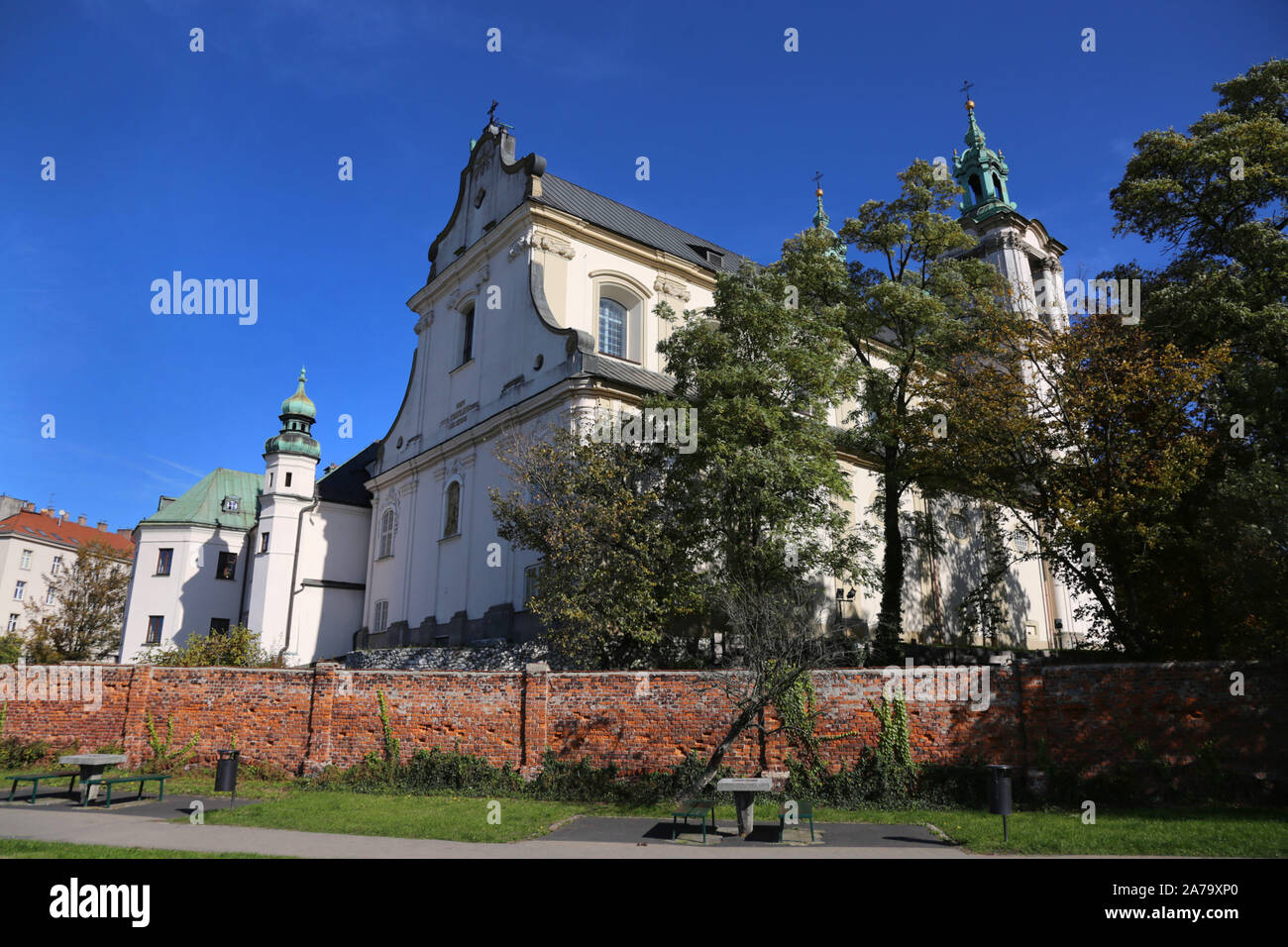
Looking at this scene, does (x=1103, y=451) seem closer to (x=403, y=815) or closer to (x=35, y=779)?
(x=403, y=815)

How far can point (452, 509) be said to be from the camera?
27219mm

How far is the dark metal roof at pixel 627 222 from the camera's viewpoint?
2750cm

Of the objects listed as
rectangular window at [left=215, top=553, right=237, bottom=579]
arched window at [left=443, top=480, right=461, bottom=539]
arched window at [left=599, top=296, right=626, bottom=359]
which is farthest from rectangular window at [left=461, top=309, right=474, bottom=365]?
rectangular window at [left=215, top=553, right=237, bottom=579]

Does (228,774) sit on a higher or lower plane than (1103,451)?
lower

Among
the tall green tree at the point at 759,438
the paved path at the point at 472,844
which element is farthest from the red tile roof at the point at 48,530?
the paved path at the point at 472,844

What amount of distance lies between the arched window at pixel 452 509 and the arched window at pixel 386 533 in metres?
4.08

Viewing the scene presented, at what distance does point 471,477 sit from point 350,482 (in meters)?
10.5

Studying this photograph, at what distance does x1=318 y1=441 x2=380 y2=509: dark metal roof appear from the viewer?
3294 cm

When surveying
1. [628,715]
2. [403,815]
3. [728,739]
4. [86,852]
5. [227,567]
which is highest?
[227,567]

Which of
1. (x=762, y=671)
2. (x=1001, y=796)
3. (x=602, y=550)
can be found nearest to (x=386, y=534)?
(x=602, y=550)

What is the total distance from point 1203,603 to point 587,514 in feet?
39.6

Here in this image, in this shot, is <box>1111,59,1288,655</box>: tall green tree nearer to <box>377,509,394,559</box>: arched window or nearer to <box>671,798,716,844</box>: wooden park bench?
<box>671,798,716,844</box>: wooden park bench
